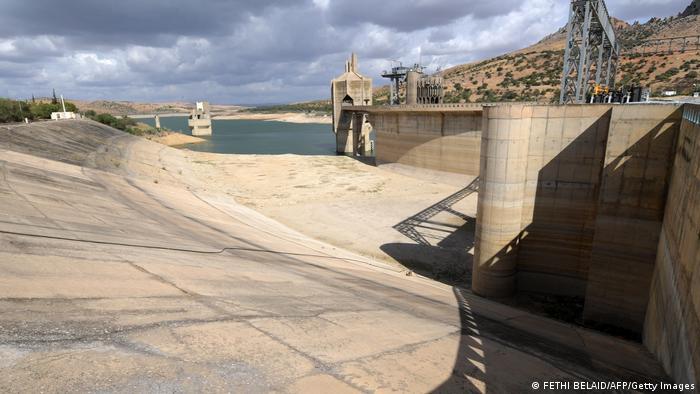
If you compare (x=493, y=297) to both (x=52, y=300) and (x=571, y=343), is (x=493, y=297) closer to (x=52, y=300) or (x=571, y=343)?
(x=571, y=343)

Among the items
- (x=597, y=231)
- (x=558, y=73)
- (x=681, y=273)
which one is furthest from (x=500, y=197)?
(x=558, y=73)

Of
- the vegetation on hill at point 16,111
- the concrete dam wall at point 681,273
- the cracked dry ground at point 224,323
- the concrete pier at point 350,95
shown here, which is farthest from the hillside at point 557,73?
the vegetation on hill at point 16,111

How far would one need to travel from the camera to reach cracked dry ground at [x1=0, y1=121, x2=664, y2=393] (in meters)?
5.91

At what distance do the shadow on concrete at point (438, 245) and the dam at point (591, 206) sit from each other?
3006 mm

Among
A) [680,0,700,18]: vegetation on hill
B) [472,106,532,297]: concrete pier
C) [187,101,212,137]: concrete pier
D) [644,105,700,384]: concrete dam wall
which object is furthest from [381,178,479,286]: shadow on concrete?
[680,0,700,18]: vegetation on hill

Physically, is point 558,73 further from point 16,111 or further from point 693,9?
point 16,111

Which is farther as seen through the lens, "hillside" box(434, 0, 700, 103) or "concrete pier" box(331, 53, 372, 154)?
"concrete pier" box(331, 53, 372, 154)

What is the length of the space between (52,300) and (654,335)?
55.3ft

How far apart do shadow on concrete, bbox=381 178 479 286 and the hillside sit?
4706 centimetres

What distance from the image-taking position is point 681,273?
10289 millimetres

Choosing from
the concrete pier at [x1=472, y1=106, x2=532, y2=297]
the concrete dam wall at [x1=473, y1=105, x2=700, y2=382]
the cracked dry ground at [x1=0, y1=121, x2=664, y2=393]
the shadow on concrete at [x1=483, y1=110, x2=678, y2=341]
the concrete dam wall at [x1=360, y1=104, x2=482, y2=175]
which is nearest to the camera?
the cracked dry ground at [x1=0, y1=121, x2=664, y2=393]

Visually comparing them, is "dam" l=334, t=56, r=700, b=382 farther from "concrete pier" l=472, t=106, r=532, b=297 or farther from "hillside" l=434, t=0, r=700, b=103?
"hillside" l=434, t=0, r=700, b=103

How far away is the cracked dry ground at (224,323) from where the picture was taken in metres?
5.91

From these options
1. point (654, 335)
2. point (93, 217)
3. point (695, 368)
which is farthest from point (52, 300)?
point (654, 335)
